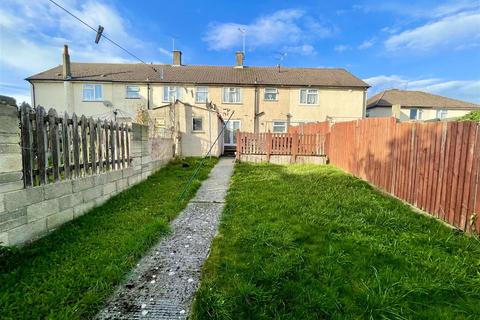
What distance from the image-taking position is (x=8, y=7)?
17.3 ft

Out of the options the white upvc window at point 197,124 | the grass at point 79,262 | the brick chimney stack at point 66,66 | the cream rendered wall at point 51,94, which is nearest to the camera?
the grass at point 79,262

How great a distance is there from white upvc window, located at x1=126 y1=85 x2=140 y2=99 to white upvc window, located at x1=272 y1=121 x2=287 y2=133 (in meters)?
11.4

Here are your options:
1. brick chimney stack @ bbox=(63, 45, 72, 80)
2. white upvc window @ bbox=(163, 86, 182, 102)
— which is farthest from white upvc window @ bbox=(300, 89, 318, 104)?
brick chimney stack @ bbox=(63, 45, 72, 80)

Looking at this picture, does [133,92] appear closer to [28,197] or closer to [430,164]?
[28,197]

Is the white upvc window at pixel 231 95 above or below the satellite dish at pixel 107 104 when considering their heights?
above

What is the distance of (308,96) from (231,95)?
648 cm

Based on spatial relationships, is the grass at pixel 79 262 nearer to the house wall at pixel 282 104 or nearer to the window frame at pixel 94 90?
the house wall at pixel 282 104

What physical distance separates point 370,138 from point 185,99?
51.7ft

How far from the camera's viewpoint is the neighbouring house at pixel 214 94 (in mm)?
19516

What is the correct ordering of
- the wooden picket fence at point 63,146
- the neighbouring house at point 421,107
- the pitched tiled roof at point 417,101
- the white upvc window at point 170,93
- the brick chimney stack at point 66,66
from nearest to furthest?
the wooden picket fence at point 63,146
the brick chimney stack at point 66,66
the white upvc window at point 170,93
the neighbouring house at point 421,107
the pitched tiled roof at point 417,101

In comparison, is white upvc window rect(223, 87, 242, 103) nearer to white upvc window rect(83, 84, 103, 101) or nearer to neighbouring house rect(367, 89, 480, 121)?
white upvc window rect(83, 84, 103, 101)

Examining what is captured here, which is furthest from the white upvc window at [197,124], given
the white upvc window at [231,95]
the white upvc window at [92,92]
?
the white upvc window at [92,92]

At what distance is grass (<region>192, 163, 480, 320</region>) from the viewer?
2.17 metres

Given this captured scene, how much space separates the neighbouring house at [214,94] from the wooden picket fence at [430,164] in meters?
13.3
